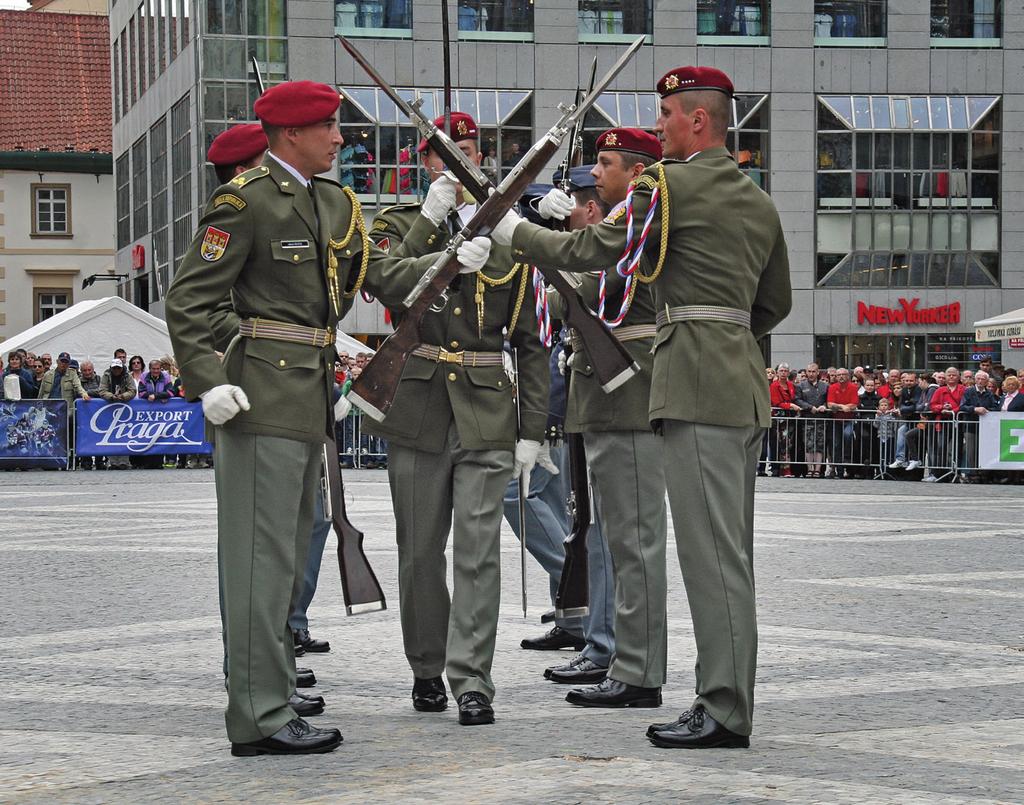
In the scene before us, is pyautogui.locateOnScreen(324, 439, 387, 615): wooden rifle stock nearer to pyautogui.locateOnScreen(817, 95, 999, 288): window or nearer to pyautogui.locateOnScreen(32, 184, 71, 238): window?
pyautogui.locateOnScreen(817, 95, 999, 288): window

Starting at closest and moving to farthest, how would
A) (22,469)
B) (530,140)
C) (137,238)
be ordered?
(22,469) < (530,140) < (137,238)

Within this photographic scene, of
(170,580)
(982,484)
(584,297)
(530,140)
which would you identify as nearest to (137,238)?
(530,140)

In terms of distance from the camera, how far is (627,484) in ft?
21.6

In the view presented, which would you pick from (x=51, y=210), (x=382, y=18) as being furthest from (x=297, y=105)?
(x=51, y=210)

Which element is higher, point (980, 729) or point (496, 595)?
point (496, 595)

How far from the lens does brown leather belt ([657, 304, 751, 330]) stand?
5766 mm

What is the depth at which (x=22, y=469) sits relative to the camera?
966 inches

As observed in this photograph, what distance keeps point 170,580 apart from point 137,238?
41.4 m

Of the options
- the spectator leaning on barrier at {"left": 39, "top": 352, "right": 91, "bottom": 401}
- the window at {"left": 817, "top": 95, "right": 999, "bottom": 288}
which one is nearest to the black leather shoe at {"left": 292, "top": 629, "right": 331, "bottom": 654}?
the spectator leaning on barrier at {"left": 39, "top": 352, "right": 91, "bottom": 401}

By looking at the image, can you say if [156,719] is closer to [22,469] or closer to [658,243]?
[658,243]

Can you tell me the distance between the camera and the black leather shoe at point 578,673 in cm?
686

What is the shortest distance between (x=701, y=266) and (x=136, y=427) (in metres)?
20.2

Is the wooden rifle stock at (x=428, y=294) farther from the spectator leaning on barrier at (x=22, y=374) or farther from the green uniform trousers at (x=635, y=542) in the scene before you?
the spectator leaning on barrier at (x=22, y=374)

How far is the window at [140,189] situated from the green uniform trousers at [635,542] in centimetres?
4334
